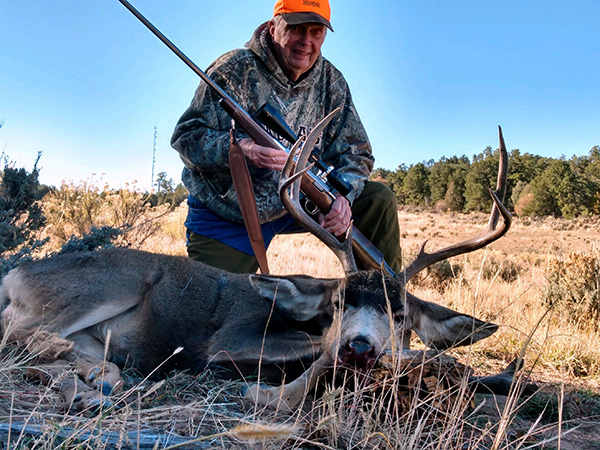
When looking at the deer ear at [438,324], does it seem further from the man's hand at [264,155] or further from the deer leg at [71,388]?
the deer leg at [71,388]

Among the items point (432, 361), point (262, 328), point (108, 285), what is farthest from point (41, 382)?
point (432, 361)

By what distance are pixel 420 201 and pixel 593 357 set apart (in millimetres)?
74479

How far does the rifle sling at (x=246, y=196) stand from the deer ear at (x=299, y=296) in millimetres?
1318

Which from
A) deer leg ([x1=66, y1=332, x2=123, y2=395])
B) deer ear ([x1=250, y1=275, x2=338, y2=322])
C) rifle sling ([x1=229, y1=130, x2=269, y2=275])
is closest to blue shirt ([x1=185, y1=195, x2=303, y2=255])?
rifle sling ([x1=229, y1=130, x2=269, y2=275])

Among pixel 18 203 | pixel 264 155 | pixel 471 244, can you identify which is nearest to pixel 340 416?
pixel 471 244

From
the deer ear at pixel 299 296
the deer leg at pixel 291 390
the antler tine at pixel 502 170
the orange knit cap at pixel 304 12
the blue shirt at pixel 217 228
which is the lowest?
the deer leg at pixel 291 390

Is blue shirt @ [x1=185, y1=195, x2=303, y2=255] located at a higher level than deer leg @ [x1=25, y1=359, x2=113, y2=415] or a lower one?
higher

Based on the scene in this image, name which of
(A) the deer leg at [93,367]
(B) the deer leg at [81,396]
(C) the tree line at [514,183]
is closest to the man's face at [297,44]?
(A) the deer leg at [93,367]

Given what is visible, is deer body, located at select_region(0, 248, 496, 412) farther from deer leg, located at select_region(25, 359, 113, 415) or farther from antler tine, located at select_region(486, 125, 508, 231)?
antler tine, located at select_region(486, 125, 508, 231)

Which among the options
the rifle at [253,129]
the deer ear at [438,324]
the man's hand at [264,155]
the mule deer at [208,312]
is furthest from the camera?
the rifle at [253,129]

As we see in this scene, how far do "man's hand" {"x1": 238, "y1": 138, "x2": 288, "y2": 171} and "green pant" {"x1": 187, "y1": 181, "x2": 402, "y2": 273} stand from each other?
117 centimetres

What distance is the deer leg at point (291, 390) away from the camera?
3.08 metres

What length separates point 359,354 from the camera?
2.93 meters

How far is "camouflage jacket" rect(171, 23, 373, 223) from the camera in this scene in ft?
18.2
